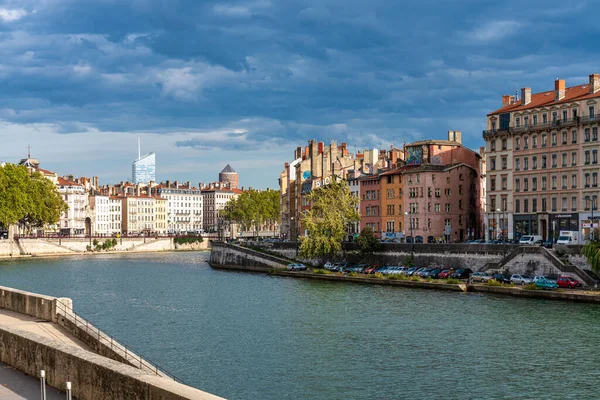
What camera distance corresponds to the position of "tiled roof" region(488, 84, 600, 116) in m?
81.7

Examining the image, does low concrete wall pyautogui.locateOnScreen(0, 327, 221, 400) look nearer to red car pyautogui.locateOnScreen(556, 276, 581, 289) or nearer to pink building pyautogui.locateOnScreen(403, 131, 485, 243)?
red car pyautogui.locateOnScreen(556, 276, 581, 289)

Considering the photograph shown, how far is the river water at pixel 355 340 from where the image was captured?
110 feet

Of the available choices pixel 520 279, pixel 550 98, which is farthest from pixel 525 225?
pixel 520 279

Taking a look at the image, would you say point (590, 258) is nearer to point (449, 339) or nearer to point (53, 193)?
point (449, 339)

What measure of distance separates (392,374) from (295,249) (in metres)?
66.8

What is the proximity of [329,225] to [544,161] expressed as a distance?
24.2 metres

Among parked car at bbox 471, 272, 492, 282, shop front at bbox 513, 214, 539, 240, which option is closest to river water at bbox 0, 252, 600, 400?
parked car at bbox 471, 272, 492, 282

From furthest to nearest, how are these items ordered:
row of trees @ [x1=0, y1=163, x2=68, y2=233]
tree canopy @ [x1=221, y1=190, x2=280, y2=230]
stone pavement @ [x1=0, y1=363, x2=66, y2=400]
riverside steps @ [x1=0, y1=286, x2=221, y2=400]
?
tree canopy @ [x1=221, y1=190, x2=280, y2=230] < row of trees @ [x1=0, y1=163, x2=68, y2=233] < stone pavement @ [x1=0, y1=363, x2=66, y2=400] < riverside steps @ [x1=0, y1=286, x2=221, y2=400]

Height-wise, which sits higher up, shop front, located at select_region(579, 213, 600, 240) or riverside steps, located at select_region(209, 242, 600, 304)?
shop front, located at select_region(579, 213, 600, 240)

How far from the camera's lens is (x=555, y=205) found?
83.3 metres

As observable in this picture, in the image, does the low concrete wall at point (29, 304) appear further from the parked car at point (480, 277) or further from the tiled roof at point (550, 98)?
the tiled roof at point (550, 98)

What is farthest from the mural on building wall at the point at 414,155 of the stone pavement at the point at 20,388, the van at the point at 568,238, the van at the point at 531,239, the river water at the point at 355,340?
the stone pavement at the point at 20,388

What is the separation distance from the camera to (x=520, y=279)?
6625 centimetres

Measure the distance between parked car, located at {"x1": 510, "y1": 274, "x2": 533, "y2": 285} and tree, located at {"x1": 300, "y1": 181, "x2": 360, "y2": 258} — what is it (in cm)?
2845
